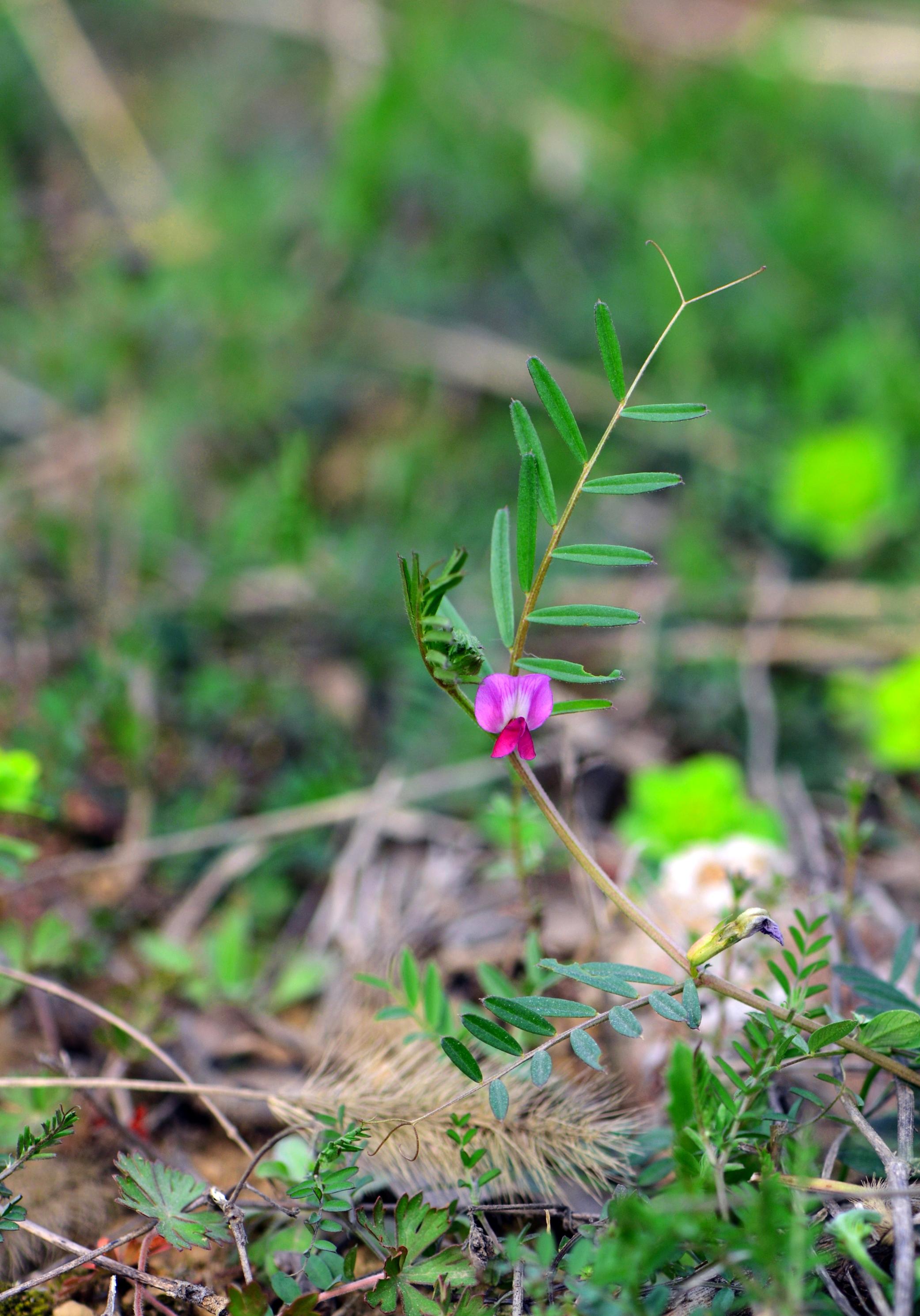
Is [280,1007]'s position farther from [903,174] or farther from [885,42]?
[885,42]

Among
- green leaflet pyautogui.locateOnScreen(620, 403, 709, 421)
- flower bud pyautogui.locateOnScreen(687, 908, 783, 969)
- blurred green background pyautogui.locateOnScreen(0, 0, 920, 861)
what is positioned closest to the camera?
flower bud pyautogui.locateOnScreen(687, 908, 783, 969)

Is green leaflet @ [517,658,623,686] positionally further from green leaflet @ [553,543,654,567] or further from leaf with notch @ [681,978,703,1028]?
leaf with notch @ [681,978,703,1028]

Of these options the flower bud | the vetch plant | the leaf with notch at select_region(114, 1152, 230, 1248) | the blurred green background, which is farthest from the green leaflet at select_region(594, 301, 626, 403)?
the blurred green background

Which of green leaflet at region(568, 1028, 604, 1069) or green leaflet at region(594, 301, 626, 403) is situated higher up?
green leaflet at region(594, 301, 626, 403)

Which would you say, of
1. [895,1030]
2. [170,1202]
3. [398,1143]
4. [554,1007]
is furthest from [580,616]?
[170,1202]

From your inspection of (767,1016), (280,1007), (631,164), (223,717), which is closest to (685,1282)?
(767,1016)
